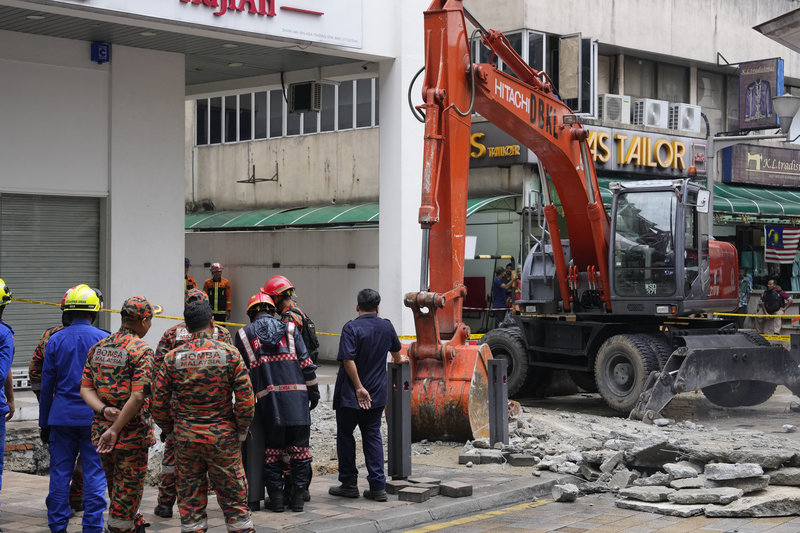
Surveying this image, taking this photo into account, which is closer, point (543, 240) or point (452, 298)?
point (452, 298)

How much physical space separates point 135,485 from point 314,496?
7.41 ft

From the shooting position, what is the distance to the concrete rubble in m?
8.96

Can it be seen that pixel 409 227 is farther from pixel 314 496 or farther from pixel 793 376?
pixel 314 496

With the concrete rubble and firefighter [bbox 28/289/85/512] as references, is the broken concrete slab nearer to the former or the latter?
the concrete rubble

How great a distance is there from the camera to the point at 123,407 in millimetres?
7082

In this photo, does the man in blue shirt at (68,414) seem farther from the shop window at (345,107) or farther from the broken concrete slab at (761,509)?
the shop window at (345,107)

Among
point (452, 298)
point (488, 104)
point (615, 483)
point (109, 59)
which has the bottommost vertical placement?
point (615, 483)

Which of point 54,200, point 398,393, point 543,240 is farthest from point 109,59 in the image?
point 398,393

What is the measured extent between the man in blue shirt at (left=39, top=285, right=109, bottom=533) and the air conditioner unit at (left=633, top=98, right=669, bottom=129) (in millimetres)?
22623

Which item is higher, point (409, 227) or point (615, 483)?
point (409, 227)

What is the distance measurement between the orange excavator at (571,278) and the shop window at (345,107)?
38.2 ft

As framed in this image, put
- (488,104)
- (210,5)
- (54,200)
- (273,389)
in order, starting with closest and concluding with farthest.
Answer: (273,389) < (488,104) < (210,5) < (54,200)

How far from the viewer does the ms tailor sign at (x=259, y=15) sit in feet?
45.3

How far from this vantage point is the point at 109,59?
16000 mm
